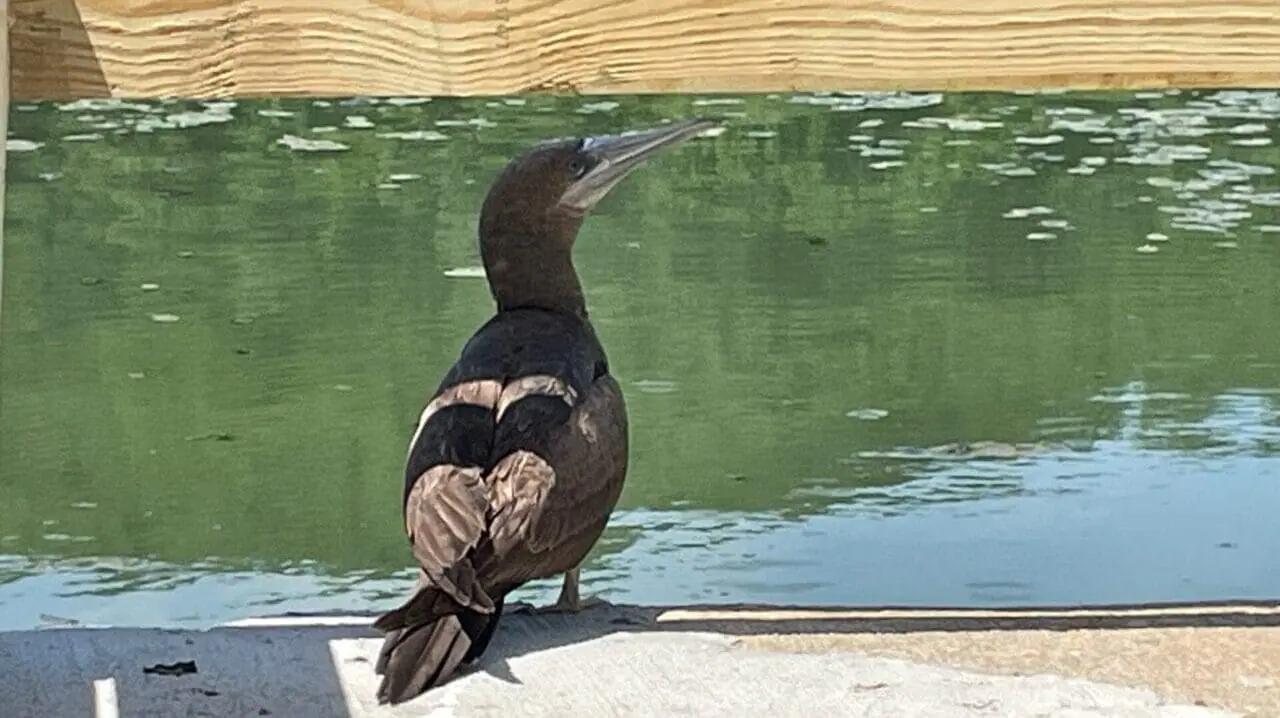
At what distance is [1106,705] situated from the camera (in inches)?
117

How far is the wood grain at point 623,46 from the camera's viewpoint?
2721 mm

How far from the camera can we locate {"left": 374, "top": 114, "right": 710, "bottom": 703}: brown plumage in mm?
3182

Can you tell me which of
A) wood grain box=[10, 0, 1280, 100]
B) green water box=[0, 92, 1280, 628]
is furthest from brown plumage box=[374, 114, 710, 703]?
green water box=[0, 92, 1280, 628]

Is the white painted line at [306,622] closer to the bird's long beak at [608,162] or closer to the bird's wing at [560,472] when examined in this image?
the bird's wing at [560,472]

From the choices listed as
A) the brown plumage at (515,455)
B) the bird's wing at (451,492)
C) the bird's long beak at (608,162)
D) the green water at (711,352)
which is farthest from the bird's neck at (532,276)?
the green water at (711,352)

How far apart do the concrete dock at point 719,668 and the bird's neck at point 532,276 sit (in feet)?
2.60

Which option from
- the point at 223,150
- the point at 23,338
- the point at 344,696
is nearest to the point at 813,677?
the point at 344,696

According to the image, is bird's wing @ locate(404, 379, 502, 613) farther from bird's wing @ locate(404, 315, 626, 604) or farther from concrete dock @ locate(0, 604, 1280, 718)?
concrete dock @ locate(0, 604, 1280, 718)

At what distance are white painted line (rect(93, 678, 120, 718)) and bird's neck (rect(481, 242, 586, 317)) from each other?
4.19 feet

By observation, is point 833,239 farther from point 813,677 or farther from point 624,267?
point 813,677

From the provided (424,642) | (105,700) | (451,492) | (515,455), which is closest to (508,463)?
(515,455)

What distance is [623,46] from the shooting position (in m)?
2.82

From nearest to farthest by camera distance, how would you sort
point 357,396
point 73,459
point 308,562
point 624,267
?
point 308,562 < point 73,459 < point 357,396 < point 624,267

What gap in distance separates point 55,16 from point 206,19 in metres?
0.18
